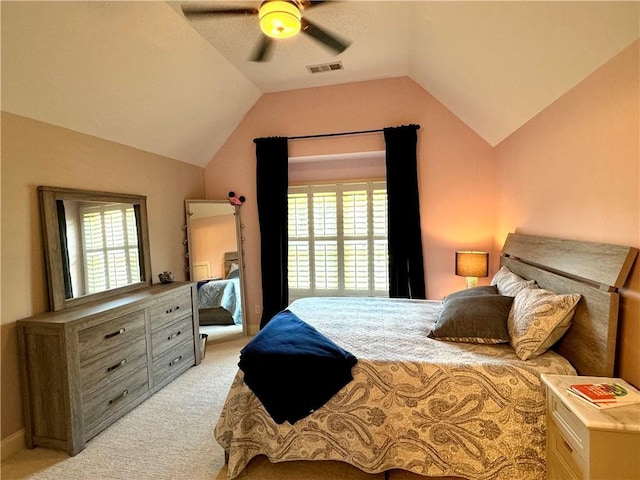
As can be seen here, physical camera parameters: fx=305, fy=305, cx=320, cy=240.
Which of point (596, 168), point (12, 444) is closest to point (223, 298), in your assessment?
point (12, 444)

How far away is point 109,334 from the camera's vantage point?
93.4 inches

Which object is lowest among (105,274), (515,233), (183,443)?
(183,443)

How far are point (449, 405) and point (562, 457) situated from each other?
0.50m

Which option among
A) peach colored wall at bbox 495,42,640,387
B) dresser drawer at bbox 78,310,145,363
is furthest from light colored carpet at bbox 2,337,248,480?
peach colored wall at bbox 495,42,640,387

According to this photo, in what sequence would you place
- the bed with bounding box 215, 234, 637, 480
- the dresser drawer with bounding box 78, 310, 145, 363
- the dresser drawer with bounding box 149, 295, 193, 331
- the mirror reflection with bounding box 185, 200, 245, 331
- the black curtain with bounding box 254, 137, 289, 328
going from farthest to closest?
the black curtain with bounding box 254, 137, 289, 328
the mirror reflection with bounding box 185, 200, 245, 331
the dresser drawer with bounding box 149, 295, 193, 331
the dresser drawer with bounding box 78, 310, 145, 363
the bed with bounding box 215, 234, 637, 480

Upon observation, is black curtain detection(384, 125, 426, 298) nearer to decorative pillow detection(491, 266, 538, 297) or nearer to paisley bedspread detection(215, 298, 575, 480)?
decorative pillow detection(491, 266, 538, 297)

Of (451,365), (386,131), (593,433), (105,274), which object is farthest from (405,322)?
(105,274)

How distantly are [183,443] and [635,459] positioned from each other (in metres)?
2.46

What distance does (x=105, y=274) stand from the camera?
109 inches

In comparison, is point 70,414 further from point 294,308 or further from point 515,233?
point 515,233

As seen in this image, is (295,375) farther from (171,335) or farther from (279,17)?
(279,17)

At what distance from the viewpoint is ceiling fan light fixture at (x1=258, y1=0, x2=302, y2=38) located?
1.78 metres

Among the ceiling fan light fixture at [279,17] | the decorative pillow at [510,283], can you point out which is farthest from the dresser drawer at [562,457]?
the ceiling fan light fixture at [279,17]

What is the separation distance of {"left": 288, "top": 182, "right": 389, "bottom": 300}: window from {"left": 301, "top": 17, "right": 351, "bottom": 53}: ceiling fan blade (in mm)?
2011
